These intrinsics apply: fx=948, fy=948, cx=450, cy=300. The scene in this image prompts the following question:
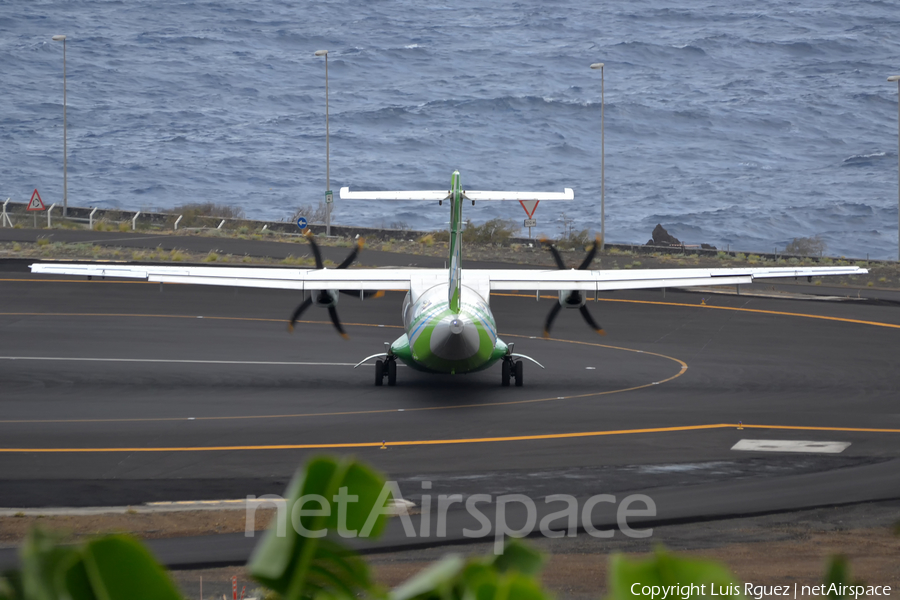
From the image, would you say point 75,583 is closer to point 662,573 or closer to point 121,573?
point 121,573

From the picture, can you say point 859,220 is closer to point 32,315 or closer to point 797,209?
point 797,209

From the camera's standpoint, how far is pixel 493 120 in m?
158

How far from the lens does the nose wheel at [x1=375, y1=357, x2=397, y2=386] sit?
30641 millimetres

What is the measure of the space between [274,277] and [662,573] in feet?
98.3

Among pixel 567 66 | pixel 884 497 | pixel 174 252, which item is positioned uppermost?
pixel 567 66

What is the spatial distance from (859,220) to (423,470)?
10626 cm

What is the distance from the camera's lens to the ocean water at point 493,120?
12794cm

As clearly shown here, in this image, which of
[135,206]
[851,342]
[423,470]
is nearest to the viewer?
[423,470]

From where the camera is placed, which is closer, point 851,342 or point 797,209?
point 851,342

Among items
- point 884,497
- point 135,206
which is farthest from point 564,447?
point 135,206

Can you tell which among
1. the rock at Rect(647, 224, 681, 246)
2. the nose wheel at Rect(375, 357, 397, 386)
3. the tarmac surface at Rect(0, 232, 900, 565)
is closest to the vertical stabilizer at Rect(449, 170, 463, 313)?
the tarmac surface at Rect(0, 232, 900, 565)

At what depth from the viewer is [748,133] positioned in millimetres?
148375

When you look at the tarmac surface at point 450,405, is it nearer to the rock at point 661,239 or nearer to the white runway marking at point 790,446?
the white runway marking at point 790,446

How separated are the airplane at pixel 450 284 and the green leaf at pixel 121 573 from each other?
24.2m
